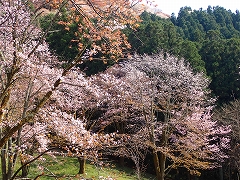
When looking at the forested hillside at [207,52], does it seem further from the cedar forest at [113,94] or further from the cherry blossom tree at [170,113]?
the cherry blossom tree at [170,113]

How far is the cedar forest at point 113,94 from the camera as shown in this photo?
450 centimetres

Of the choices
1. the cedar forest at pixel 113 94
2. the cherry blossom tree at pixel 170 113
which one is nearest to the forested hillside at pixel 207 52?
the cedar forest at pixel 113 94

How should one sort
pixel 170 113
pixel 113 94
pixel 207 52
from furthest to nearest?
pixel 207 52 → pixel 113 94 → pixel 170 113

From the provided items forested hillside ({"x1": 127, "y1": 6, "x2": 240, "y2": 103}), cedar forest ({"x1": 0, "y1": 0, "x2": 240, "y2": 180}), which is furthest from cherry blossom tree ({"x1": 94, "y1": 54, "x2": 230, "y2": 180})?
forested hillside ({"x1": 127, "y1": 6, "x2": 240, "y2": 103})

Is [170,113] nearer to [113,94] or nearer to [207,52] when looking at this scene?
[113,94]

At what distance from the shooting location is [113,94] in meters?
15.0

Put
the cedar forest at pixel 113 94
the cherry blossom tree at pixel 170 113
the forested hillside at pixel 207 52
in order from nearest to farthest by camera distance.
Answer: the cedar forest at pixel 113 94
the cherry blossom tree at pixel 170 113
the forested hillside at pixel 207 52

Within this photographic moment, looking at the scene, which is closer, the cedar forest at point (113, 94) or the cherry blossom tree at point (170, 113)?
the cedar forest at point (113, 94)

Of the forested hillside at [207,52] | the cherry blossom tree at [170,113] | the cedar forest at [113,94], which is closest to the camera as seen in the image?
the cedar forest at [113,94]

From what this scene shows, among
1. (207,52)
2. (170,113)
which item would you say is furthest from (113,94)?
(207,52)

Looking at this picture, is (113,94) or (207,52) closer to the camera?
(113,94)

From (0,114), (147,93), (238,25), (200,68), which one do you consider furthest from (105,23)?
(238,25)

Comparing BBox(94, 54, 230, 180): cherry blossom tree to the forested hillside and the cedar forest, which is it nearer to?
the cedar forest

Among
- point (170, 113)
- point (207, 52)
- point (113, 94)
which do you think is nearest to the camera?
point (170, 113)
